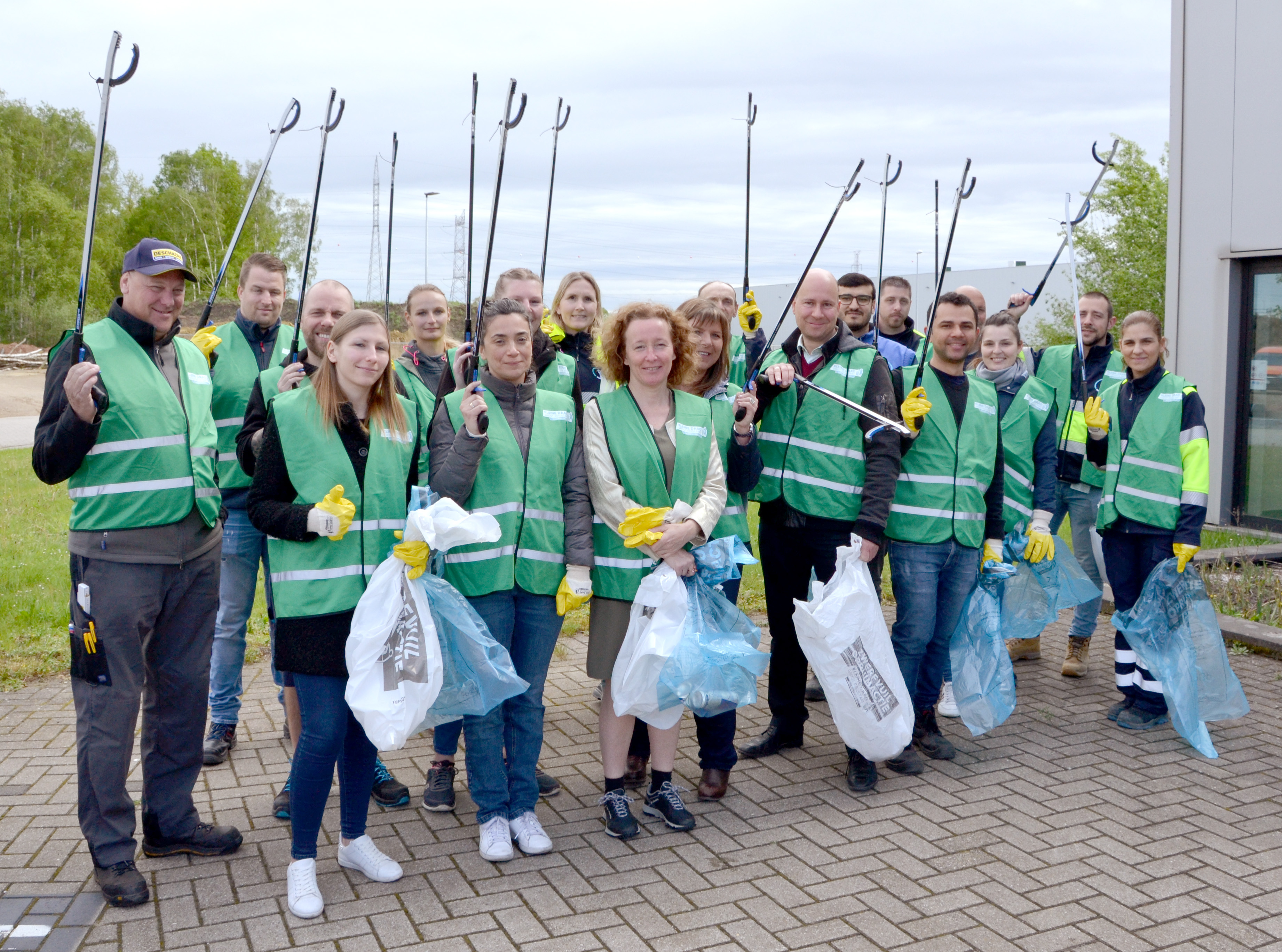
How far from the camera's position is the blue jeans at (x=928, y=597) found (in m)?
4.48

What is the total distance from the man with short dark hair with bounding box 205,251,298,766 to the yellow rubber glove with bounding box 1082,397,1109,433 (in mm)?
3796

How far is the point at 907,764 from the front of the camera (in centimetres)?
448

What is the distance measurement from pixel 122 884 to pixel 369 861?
0.74 meters

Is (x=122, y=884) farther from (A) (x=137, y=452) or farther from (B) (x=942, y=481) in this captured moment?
(B) (x=942, y=481)

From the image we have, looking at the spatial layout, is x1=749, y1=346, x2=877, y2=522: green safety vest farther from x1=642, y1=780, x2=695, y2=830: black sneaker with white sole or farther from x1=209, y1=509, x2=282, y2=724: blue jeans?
x1=209, y1=509, x2=282, y2=724: blue jeans

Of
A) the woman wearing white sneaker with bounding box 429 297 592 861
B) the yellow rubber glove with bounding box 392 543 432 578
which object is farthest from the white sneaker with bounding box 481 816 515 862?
the yellow rubber glove with bounding box 392 543 432 578

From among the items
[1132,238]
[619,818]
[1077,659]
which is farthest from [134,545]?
[1132,238]

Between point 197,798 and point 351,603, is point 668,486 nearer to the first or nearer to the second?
point 351,603

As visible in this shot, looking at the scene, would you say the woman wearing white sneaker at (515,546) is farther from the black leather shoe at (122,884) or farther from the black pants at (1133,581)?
the black pants at (1133,581)

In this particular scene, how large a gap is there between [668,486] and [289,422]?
4.37ft

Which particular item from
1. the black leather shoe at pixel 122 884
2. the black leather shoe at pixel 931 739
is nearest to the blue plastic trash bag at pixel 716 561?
the black leather shoe at pixel 931 739

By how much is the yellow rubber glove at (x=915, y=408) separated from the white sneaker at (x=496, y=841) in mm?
2250

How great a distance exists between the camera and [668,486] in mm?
3863

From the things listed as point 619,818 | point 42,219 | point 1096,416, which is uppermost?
point 42,219
